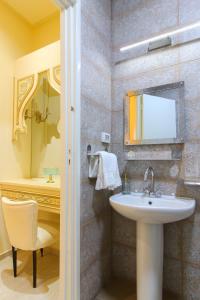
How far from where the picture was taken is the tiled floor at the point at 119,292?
1.43m

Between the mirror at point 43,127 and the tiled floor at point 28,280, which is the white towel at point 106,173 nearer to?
the tiled floor at point 28,280

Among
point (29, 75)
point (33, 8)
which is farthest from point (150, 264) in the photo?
point (33, 8)

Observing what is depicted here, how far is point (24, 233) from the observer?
1.58m

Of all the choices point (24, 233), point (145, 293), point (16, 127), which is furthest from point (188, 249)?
point (16, 127)

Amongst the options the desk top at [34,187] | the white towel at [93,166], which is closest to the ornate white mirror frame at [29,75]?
the desk top at [34,187]

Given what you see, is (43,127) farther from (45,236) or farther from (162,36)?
(162,36)

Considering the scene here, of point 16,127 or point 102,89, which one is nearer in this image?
point 102,89

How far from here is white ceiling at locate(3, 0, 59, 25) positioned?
2311 millimetres

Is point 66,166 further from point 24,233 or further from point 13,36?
point 13,36

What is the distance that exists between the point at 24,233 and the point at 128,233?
846 millimetres

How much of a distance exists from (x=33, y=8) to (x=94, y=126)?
1.93m

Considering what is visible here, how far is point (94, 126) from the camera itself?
4.91 feet

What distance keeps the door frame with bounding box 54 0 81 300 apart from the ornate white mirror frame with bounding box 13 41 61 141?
766 mm

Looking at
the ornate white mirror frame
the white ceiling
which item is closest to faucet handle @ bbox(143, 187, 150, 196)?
the ornate white mirror frame
